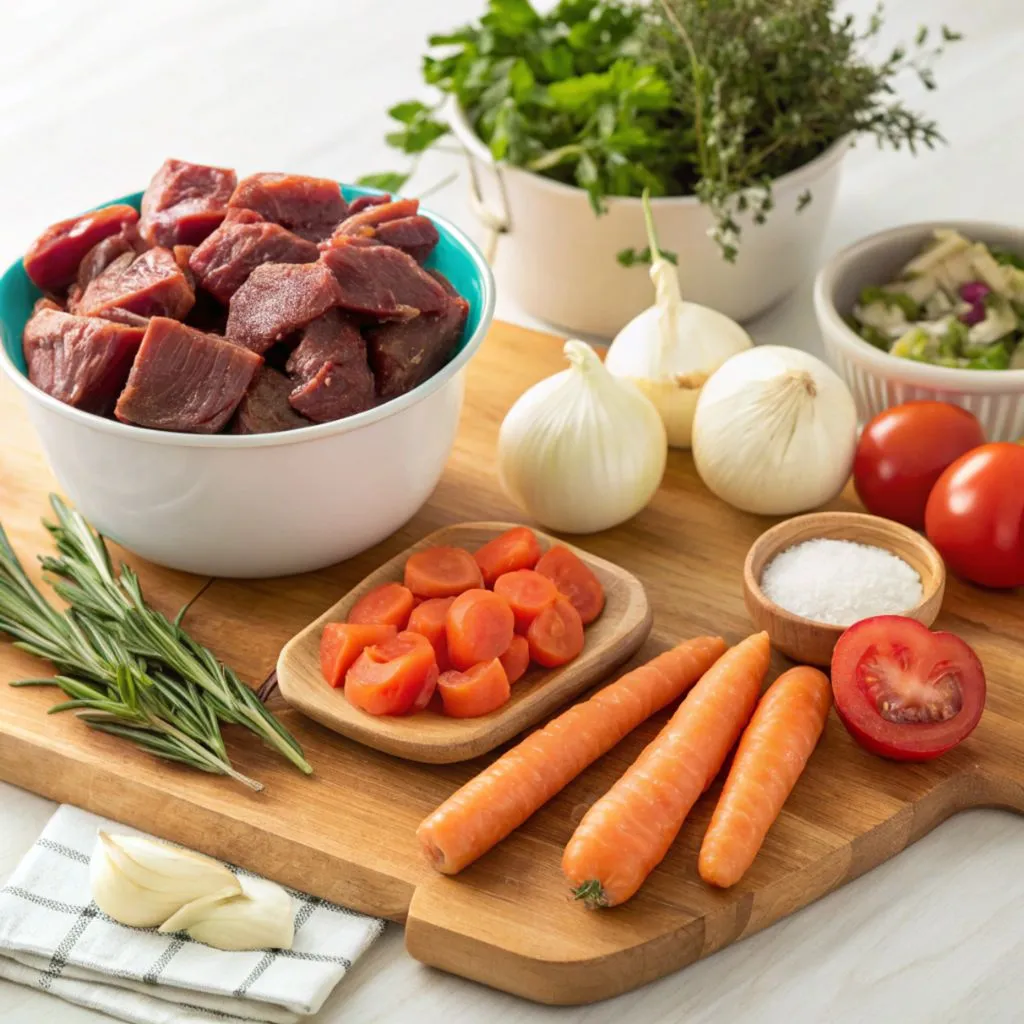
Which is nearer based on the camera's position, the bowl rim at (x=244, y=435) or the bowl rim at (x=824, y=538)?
the bowl rim at (x=244, y=435)

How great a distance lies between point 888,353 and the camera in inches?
121

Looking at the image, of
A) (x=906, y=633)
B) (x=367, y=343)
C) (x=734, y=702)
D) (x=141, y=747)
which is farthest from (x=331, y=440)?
(x=906, y=633)

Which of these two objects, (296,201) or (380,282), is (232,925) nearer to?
(380,282)

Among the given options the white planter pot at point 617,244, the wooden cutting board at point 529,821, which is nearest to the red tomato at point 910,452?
the wooden cutting board at point 529,821

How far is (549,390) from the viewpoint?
277cm

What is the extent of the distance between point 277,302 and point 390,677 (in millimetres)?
681

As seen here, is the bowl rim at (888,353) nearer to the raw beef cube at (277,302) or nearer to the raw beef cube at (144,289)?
the raw beef cube at (277,302)

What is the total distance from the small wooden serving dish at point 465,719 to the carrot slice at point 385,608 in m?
0.04

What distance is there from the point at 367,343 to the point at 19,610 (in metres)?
0.78

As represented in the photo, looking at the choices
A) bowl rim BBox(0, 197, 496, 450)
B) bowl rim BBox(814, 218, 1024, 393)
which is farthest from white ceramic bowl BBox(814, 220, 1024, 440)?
bowl rim BBox(0, 197, 496, 450)

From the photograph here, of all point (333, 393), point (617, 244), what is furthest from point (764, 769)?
point (617, 244)

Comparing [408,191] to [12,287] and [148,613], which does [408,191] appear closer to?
[12,287]

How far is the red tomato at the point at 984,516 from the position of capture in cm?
263

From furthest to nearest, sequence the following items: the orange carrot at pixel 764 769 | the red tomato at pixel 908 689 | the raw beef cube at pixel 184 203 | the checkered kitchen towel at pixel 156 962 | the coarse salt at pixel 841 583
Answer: the raw beef cube at pixel 184 203 < the coarse salt at pixel 841 583 < the red tomato at pixel 908 689 < the orange carrot at pixel 764 769 < the checkered kitchen towel at pixel 156 962
